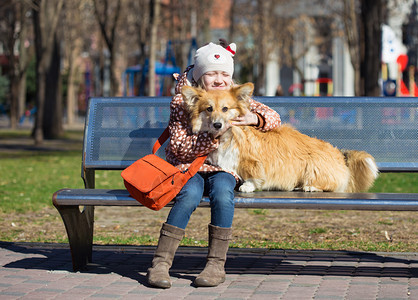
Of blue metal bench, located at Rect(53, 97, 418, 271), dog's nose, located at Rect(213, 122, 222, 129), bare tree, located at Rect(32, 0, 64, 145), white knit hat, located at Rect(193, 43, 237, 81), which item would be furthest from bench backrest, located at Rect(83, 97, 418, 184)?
bare tree, located at Rect(32, 0, 64, 145)

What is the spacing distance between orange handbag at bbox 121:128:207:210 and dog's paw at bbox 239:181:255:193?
1.41 feet

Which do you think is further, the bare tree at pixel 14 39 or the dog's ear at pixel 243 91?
the bare tree at pixel 14 39

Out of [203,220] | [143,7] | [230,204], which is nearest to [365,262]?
[230,204]

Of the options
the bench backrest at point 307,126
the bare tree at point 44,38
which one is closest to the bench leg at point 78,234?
the bench backrest at point 307,126

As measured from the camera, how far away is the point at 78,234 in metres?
5.24

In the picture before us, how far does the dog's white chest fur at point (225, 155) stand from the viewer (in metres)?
5.05

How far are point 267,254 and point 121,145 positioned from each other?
1.38 meters

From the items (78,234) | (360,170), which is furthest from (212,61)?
(78,234)

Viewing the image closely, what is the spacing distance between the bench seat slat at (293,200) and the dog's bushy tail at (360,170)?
1.92 feet

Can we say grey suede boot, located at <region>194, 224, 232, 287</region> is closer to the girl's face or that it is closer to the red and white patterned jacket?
the red and white patterned jacket

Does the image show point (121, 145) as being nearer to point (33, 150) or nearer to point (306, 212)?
point (306, 212)

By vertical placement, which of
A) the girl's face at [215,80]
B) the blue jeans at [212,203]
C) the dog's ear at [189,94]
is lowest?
the blue jeans at [212,203]

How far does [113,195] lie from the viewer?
479 cm

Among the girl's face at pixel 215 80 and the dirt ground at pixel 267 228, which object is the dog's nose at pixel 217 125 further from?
the dirt ground at pixel 267 228
